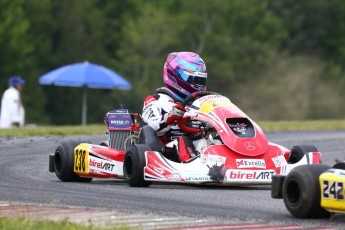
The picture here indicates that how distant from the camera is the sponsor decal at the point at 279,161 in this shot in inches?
457

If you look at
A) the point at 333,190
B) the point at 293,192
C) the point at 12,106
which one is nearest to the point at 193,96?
the point at 293,192

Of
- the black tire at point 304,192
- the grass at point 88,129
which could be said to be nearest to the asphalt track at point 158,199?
the black tire at point 304,192

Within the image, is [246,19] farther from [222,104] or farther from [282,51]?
[222,104]

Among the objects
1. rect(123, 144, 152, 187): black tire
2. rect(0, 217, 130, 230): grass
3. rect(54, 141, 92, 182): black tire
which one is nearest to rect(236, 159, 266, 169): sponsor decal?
rect(123, 144, 152, 187): black tire

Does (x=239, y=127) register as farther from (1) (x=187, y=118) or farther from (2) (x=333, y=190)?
(2) (x=333, y=190)

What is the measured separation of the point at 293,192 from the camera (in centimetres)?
884

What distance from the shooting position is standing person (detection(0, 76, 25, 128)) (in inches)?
936

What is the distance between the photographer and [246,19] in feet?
258

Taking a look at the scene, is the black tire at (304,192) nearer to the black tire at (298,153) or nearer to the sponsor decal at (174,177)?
the sponsor decal at (174,177)

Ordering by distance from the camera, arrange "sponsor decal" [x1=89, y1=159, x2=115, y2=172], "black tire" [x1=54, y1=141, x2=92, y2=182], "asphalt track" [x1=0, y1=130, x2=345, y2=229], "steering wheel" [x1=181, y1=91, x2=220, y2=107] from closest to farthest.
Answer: "asphalt track" [x1=0, y1=130, x2=345, y2=229], "steering wheel" [x1=181, y1=91, x2=220, y2=107], "sponsor decal" [x1=89, y1=159, x2=115, y2=172], "black tire" [x1=54, y1=141, x2=92, y2=182]

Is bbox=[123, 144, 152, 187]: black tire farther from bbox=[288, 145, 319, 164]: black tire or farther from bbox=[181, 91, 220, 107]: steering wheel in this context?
bbox=[288, 145, 319, 164]: black tire

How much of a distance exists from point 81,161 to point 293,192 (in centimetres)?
437

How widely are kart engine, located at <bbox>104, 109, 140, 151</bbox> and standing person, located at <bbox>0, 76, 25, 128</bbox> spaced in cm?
1085

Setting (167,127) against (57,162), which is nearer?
(167,127)
